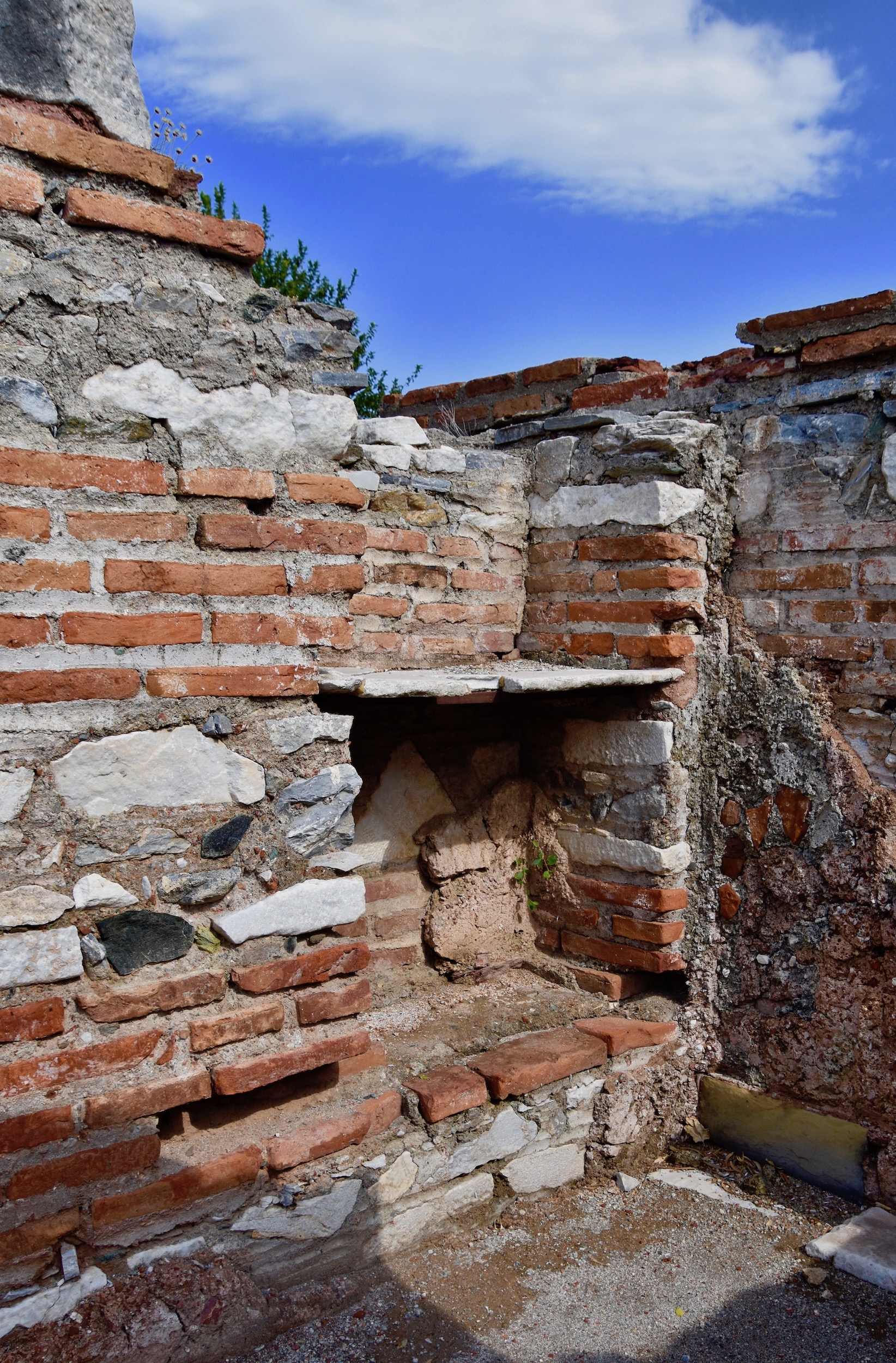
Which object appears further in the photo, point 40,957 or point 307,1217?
point 307,1217

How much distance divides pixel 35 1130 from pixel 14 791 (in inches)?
24.4

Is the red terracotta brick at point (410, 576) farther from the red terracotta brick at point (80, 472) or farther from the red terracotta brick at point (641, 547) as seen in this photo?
the red terracotta brick at point (80, 472)

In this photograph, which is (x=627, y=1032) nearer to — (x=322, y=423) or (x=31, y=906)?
(x=31, y=906)

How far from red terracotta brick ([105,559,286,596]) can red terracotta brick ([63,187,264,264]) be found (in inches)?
26.5

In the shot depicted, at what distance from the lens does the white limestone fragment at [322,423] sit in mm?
2092

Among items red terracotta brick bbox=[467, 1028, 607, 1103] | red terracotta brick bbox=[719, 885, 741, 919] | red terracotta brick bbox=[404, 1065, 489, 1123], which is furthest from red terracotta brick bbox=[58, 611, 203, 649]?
red terracotta brick bbox=[719, 885, 741, 919]

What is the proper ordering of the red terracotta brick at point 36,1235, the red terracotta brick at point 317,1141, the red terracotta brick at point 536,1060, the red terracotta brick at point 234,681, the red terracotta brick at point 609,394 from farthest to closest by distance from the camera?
1. the red terracotta brick at point 609,394
2. the red terracotta brick at point 536,1060
3. the red terracotta brick at point 317,1141
4. the red terracotta brick at point 234,681
5. the red terracotta brick at point 36,1235

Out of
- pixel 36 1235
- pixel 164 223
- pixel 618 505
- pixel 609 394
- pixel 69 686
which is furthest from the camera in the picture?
→ pixel 609 394

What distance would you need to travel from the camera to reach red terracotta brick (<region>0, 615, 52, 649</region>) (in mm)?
1724

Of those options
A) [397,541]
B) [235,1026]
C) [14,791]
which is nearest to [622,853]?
[397,541]

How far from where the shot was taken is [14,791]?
5.72 ft

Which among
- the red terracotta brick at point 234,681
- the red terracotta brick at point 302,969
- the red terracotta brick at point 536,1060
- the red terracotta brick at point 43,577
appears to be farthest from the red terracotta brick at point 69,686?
the red terracotta brick at point 536,1060

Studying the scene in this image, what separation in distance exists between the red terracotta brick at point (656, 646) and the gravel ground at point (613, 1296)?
1596 millimetres

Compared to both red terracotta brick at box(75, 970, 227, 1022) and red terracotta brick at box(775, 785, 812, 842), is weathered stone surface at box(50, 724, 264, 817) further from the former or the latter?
red terracotta brick at box(775, 785, 812, 842)
